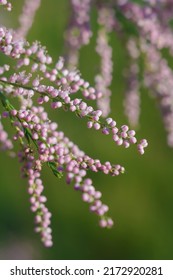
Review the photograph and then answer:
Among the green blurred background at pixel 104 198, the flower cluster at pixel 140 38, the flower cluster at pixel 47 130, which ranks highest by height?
the green blurred background at pixel 104 198

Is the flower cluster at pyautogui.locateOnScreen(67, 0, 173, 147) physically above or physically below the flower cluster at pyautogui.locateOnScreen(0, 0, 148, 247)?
above

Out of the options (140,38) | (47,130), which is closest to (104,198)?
(140,38)

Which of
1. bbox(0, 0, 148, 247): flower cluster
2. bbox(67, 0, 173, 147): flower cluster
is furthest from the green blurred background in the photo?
bbox(0, 0, 148, 247): flower cluster

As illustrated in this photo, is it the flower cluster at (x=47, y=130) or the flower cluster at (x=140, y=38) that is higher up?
the flower cluster at (x=140, y=38)

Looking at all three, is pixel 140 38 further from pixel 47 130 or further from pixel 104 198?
pixel 104 198

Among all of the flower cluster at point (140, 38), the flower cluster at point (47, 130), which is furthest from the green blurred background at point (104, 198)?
the flower cluster at point (47, 130)

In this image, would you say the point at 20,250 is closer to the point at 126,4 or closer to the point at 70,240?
the point at 70,240

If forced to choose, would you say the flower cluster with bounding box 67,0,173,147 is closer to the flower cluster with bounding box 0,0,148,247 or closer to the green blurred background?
the flower cluster with bounding box 0,0,148,247

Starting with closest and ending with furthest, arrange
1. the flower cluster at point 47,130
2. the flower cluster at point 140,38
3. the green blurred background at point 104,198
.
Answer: the flower cluster at point 47,130, the flower cluster at point 140,38, the green blurred background at point 104,198

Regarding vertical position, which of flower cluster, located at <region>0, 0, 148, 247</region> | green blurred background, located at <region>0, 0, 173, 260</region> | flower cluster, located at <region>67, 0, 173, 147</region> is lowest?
flower cluster, located at <region>0, 0, 148, 247</region>

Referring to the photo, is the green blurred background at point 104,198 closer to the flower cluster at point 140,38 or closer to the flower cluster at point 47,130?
the flower cluster at point 140,38
